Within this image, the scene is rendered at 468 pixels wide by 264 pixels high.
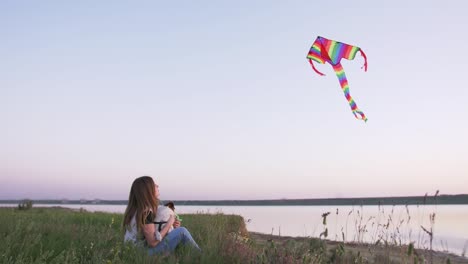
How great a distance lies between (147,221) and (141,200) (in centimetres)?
28

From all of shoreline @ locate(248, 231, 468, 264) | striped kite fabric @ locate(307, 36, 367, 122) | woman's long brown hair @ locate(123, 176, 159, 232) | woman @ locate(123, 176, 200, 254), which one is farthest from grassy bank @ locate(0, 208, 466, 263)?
striped kite fabric @ locate(307, 36, 367, 122)

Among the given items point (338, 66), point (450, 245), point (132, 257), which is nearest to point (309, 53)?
point (338, 66)

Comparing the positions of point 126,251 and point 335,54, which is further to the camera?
point 335,54

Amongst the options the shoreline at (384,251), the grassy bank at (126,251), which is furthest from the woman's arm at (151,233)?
the shoreline at (384,251)

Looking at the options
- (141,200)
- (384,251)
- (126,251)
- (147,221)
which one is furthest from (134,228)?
(384,251)

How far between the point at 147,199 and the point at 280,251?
246cm

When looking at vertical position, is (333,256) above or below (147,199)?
below

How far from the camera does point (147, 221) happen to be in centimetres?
735

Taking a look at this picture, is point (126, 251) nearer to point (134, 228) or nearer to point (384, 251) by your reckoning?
point (134, 228)

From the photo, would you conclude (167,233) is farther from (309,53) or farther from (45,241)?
(309,53)

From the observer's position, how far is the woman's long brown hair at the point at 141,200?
729cm

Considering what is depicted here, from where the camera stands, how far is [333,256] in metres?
5.44

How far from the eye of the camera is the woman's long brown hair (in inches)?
287

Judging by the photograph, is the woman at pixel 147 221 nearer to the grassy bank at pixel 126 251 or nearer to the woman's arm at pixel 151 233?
the woman's arm at pixel 151 233
